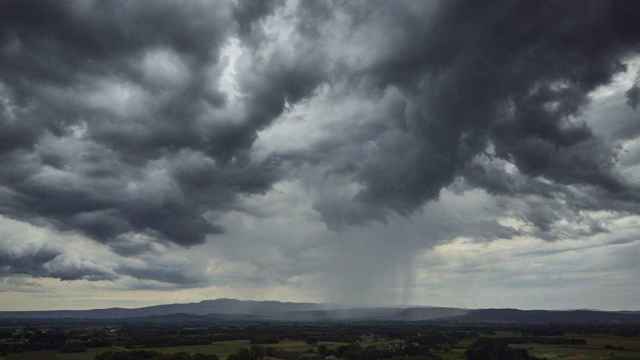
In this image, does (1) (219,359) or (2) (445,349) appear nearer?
(1) (219,359)

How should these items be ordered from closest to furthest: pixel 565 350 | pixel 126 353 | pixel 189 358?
pixel 189 358, pixel 126 353, pixel 565 350

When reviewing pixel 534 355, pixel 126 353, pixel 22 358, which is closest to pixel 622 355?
pixel 534 355

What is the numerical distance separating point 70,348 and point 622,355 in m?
167

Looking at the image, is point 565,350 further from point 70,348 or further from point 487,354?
point 70,348

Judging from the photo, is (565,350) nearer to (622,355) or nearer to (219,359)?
(622,355)

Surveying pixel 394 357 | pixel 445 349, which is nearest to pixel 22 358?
pixel 394 357

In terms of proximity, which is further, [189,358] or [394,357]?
[394,357]

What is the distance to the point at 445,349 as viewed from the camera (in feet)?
635

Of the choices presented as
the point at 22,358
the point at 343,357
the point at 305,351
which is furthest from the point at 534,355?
the point at 22,358

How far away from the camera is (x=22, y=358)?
165m

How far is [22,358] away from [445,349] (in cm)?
12481

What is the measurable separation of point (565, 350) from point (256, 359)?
96182mm

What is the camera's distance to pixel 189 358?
157 meters

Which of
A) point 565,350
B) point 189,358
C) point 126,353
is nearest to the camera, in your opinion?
point 189,358
